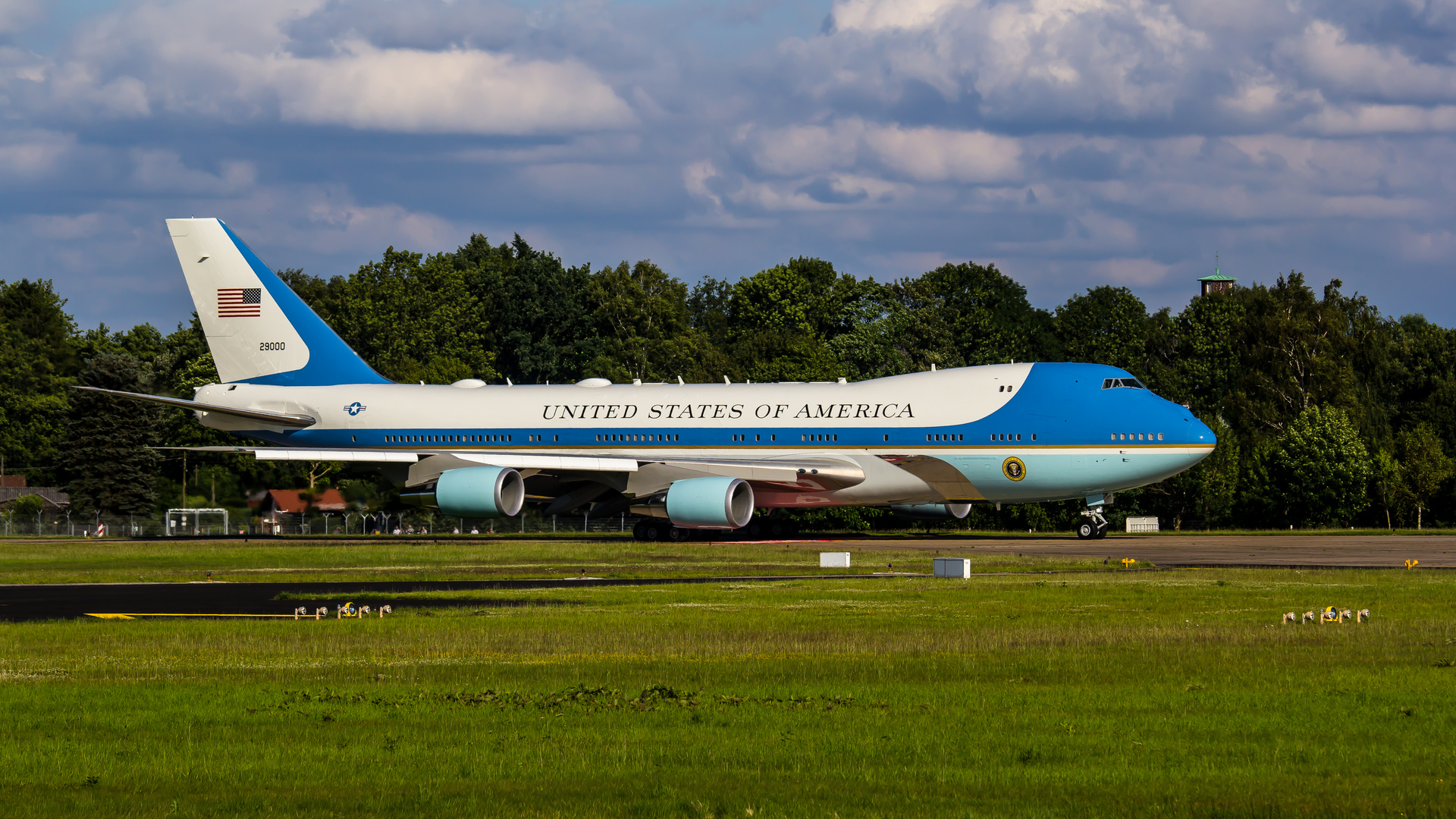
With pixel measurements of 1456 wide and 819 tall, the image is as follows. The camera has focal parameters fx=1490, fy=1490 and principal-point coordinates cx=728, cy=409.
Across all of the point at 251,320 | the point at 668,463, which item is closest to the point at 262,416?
the point at 251,320

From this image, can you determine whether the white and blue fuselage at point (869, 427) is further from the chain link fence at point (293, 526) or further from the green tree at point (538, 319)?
the green tree at point (538, 319)

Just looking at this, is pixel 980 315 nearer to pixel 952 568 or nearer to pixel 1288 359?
pixel 1288 359

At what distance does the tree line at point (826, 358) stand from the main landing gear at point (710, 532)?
28.2ft

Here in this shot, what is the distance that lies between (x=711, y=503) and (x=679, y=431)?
5.34 metres

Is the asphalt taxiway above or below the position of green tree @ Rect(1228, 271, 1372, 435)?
below

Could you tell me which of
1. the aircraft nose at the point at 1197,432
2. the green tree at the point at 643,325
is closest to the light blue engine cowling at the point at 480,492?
the aircraft nose at the point at 1197,432

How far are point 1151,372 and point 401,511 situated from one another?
4912 centimetres

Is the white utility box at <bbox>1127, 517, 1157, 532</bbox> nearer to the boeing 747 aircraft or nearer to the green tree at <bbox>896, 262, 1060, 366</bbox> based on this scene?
the boeing 747 aircraft

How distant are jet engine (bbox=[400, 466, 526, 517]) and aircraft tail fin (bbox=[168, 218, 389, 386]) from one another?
10172 millimetres

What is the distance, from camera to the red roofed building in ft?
166

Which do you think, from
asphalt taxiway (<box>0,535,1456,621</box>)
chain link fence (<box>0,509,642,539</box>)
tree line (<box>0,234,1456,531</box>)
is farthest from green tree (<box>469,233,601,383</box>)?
asphalt taxiway (<box>0,535,1456,621</box>)

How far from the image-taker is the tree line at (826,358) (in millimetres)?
65000

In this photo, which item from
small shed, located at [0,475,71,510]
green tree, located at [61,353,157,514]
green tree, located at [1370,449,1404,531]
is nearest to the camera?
green tree, located at [1370,449,1404,531]

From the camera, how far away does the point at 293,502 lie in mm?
50719
